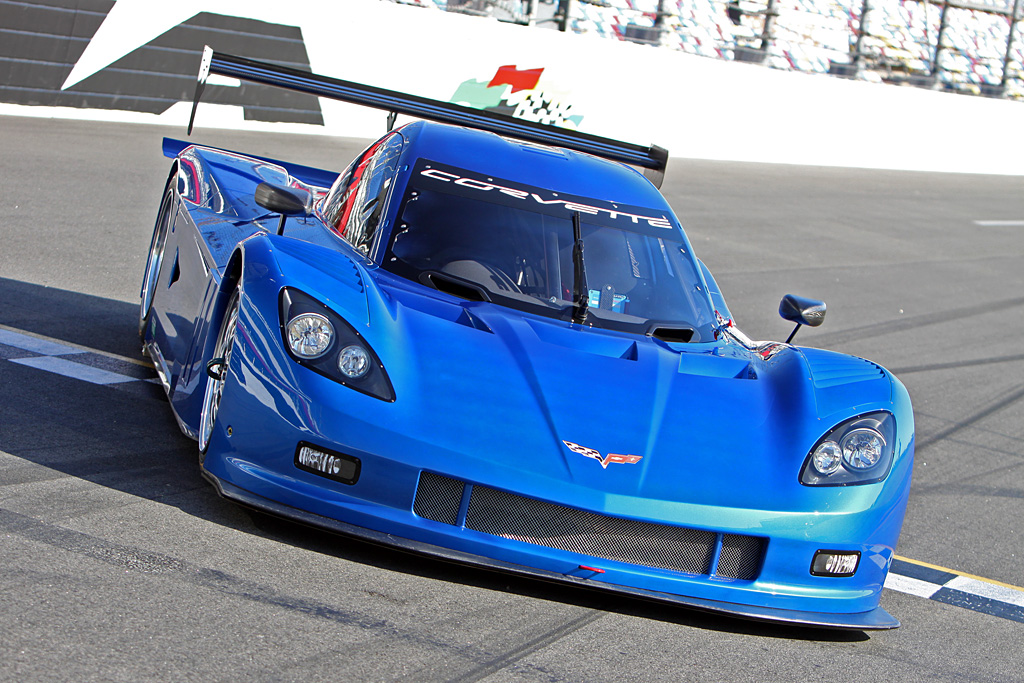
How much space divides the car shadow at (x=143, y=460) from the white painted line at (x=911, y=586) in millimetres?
544

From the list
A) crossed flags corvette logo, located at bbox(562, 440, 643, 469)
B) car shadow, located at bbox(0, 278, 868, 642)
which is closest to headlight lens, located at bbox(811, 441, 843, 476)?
car shadow, located at bbox(0, 278, 868, 642)

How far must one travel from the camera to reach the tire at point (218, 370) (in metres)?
3.72

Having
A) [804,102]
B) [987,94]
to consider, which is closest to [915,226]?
[804,102]

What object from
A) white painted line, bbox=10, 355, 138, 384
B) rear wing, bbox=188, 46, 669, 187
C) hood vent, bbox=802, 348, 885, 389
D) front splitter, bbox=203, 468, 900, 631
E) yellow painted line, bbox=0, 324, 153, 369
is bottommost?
yellow painted line, bbox=0, 324, 153, 369

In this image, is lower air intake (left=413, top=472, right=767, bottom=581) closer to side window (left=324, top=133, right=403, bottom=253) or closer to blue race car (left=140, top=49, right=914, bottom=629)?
blue race car (left=140, top=49, right=914, bottom=629)

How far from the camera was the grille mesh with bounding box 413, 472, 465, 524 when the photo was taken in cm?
326

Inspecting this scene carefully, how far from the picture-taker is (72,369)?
509 cm

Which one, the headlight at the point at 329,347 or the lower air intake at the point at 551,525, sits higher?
the headlight at the point at 329,347

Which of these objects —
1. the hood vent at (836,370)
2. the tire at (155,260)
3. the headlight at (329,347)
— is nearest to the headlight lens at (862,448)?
the hood vent at (836,370)

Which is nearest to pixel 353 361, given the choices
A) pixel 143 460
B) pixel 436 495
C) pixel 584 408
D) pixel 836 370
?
pixel 436 495

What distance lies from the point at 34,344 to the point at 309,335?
2454 mm

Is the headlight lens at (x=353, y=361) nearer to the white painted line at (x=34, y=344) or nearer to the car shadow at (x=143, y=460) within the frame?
the car shadow at (x=143, y=460)

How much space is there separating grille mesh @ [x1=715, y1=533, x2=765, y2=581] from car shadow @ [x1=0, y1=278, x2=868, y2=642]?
5.6 inches

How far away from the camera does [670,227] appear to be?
4992mm
